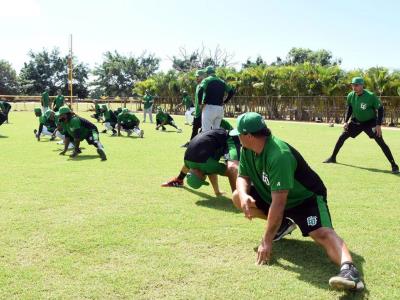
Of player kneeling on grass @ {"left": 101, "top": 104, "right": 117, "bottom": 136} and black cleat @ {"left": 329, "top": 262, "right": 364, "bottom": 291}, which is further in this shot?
player kneeling on grass @ {"left": 101, "top": 104, "right": 117, "bottom": 136}

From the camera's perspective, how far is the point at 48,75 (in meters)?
65.8

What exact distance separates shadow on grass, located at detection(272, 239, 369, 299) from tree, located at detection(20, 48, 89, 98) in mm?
63121

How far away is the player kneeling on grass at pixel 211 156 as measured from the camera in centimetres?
625

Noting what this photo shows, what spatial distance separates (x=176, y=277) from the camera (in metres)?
3.86

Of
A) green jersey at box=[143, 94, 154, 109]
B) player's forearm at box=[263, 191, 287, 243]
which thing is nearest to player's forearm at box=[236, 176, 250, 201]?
player's forearm at box=[263, 191, 287, 243]

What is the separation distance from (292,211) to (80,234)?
86.9 inches

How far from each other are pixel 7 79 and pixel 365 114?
69.6 m

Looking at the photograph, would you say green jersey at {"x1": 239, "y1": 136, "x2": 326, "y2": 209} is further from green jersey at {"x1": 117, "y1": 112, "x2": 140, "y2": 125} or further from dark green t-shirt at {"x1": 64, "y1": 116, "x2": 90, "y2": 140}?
green jersey at {"x1": 117, "y1": 112, "x2": 140, "y2": 125}

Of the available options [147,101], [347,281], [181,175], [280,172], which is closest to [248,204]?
[280,172]

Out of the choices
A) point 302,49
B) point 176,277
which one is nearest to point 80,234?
point 176,277

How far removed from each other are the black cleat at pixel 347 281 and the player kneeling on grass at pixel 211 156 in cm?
272

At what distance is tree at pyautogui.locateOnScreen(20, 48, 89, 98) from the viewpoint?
65.2 meters

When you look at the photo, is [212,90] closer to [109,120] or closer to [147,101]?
[109,120]

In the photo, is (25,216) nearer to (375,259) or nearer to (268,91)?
(375,259)
